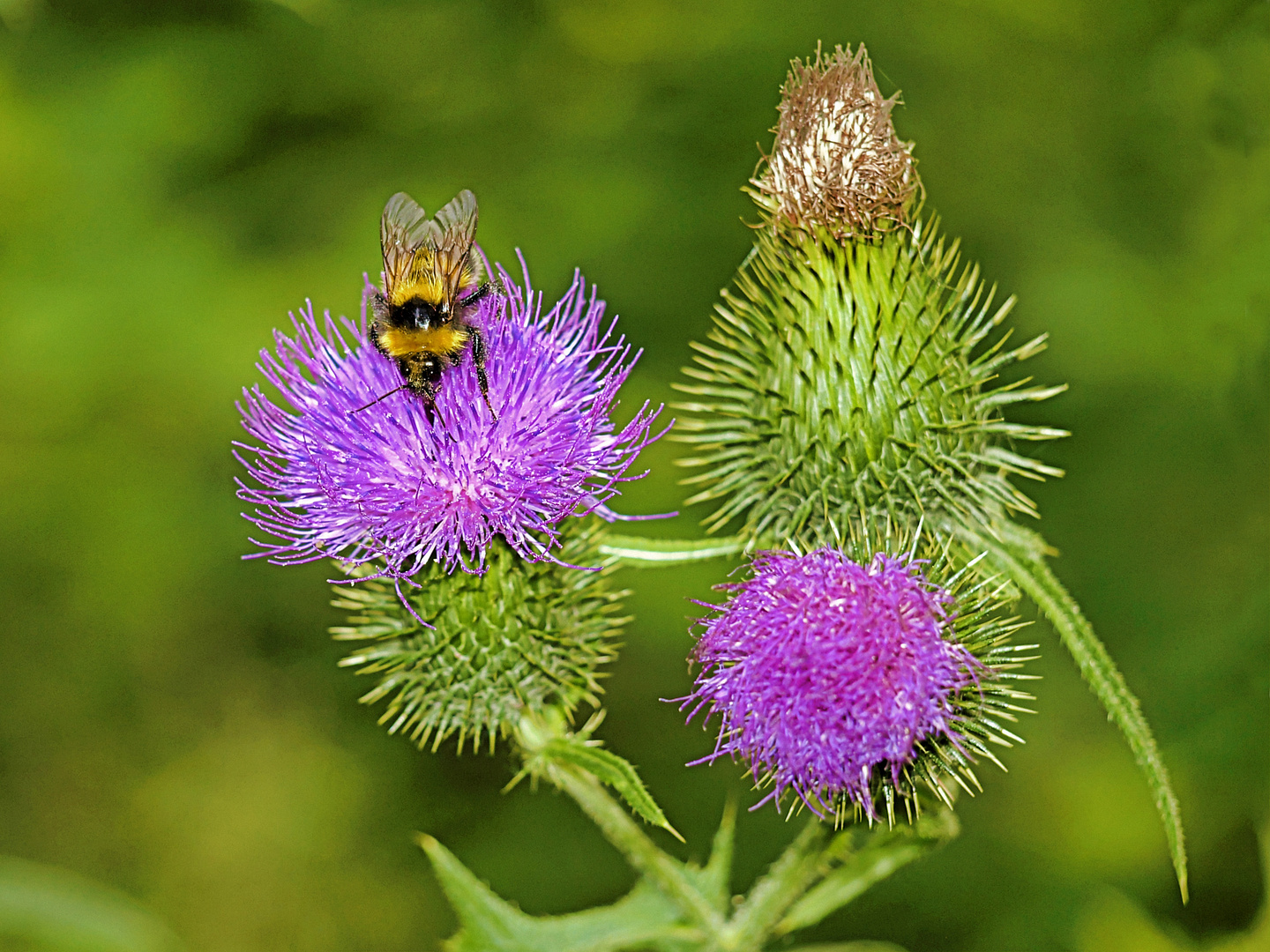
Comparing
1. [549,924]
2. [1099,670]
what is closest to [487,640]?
[549,924]

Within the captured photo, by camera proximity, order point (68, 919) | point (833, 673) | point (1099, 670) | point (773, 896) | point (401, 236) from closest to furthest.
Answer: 1. point (833, 673)
2. point (1099, 670)
3. point (773, 896)
4. point (401, 236)
5. point (68, 919)

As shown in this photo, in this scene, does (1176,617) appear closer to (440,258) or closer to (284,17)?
(440,258)

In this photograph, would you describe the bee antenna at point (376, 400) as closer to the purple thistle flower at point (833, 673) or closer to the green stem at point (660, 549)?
the green stem at point (660, 549)

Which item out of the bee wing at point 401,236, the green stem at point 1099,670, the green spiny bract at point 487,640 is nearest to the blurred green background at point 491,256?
the green spiny bract at point 487,640

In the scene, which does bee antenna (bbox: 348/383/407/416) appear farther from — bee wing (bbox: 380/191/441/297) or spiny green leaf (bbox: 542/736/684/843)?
spiny green leaf (bbox: 542/736/684/843)

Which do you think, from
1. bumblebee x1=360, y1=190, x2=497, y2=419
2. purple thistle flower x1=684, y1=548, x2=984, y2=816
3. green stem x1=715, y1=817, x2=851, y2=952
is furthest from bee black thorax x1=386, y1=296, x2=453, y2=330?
green stem x1=715, y1=817, x2=851, y2=952

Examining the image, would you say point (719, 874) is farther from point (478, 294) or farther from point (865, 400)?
point (478, 294)
